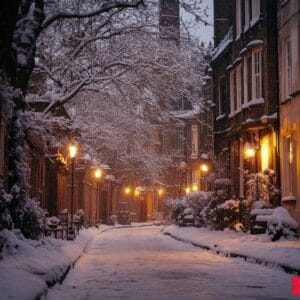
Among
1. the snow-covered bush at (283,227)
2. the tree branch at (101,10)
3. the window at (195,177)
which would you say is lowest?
the snow-covered bush at (283,227)

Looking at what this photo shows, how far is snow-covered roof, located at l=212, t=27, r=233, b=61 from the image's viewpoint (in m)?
38.7

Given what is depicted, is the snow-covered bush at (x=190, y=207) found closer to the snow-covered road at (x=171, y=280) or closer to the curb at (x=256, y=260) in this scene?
the curb at (x=256, y=260)

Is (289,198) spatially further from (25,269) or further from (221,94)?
(25,269)

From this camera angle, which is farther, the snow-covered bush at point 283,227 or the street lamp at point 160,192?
the street lamp at point 160,192

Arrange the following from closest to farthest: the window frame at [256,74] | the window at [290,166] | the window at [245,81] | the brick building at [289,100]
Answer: the brick building at [289,100]
the window at [290,166]
the window frame at [256,74]
the window at [245,81]

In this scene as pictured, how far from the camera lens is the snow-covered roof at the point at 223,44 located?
127ft

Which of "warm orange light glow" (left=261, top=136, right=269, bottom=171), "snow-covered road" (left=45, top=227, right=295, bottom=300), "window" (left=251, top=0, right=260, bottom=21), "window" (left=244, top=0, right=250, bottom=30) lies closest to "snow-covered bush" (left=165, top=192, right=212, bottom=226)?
"warm orange light glow" (left=261, top=136, right=269, bottom=171)

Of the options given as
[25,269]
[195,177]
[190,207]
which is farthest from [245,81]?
[195,177]

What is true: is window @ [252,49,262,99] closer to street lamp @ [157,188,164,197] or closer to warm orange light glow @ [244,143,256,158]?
warm orange light glow @ [244,143,256,158]

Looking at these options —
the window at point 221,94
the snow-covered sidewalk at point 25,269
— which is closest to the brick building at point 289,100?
the window at point 221,94

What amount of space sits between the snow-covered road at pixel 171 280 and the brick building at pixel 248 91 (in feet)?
37.1

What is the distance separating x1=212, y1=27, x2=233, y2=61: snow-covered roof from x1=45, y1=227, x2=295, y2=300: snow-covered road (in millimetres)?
19683

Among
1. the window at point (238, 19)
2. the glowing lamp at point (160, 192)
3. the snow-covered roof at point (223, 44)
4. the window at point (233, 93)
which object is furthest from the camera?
the glowing lamp at point (160, 192)

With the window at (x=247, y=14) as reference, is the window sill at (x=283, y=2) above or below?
below
